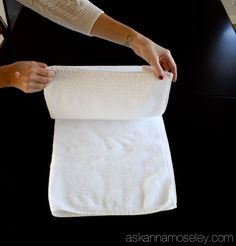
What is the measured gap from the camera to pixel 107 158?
63 centimetres

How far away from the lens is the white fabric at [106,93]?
0.61 m

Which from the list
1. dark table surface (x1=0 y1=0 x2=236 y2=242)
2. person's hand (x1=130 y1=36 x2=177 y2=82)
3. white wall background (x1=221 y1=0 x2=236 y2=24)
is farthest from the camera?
white wall background (x1=221 y1=0 x2=236 y2=24)

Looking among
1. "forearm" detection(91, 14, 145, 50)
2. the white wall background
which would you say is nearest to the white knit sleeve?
"forearm" detection(91, 14, 145, 50)

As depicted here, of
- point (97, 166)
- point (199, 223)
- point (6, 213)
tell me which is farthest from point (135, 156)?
point (6, 213)

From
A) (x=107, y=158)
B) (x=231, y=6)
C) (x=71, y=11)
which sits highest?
(x=231, y=6)

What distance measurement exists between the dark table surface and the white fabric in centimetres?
9

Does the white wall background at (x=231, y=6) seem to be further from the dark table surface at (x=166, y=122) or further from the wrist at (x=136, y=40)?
the wrist at (x=136, y=40)

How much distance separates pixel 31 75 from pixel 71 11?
261mm

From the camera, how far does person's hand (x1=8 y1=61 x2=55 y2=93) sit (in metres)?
0.58

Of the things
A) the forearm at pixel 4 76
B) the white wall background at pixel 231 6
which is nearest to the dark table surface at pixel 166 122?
the forearm at pixel 4 76

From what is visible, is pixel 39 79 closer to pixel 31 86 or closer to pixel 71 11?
pixel 31 86

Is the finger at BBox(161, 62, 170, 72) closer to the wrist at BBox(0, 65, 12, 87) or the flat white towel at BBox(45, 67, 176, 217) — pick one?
the flat white towel at BBox(45, 67, 176, 217)

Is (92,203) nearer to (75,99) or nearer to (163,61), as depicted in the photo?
(75,99)

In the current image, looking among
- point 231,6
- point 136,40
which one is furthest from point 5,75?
point 231,6
